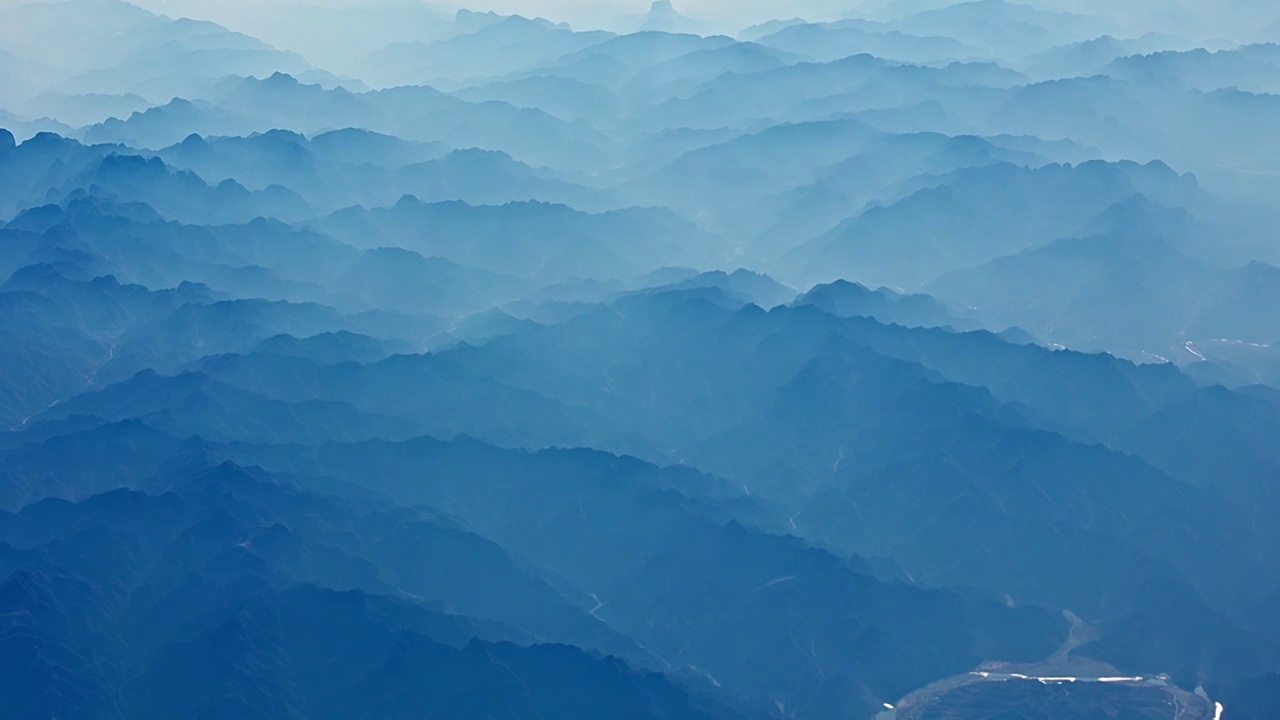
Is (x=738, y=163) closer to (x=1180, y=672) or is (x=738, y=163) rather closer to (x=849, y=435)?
(x=849, y=435)

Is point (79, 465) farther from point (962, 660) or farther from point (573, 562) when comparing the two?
point (962, 660)

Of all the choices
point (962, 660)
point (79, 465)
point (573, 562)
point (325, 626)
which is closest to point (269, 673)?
point (325, 626)

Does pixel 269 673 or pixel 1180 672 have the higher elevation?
pixel 269 673

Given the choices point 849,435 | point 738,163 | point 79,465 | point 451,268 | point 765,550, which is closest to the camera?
point 765,550

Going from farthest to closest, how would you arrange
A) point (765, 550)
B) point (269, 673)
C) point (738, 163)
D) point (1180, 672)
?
point (738, 163), point (765, 550), point (1180, 672), point (269, 673)

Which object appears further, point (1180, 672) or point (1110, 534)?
point (1110, 534)

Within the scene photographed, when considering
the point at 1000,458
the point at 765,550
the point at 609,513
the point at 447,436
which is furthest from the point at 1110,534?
the point at 447,436
